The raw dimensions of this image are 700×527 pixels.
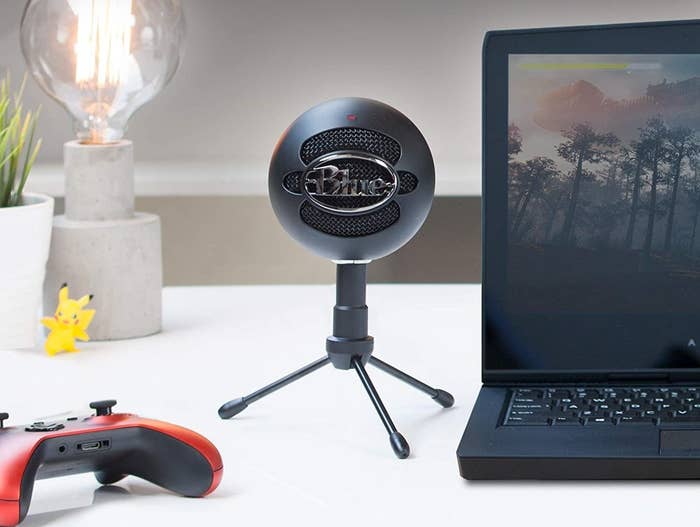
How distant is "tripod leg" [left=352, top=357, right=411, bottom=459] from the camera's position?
2.31 feet

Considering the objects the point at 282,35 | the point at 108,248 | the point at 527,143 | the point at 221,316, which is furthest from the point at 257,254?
Answer: the point at 527,143

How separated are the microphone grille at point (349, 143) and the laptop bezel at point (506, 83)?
0.09 m

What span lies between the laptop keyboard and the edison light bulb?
23.5 inches

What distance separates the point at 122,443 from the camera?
24.9 inches

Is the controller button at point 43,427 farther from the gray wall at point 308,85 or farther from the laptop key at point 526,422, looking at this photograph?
the gray wall at point 308,85

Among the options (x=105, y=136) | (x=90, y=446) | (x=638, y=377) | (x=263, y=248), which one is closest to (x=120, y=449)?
(x=90, y=446)

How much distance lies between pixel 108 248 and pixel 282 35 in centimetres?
60

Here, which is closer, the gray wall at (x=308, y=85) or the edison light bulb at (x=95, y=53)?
the edison light bulb at (x=95, y=53)

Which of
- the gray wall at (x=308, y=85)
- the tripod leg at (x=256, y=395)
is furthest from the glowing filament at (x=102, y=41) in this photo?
the tripod leg at (x=256, y=395)

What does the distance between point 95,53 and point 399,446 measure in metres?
0.64

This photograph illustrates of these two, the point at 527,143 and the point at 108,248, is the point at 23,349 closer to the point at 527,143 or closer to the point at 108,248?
the point at 108,248

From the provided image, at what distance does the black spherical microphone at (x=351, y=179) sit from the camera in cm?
73

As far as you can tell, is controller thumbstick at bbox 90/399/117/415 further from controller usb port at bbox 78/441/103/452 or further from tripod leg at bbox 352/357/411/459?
tripod leg at bbox 352/357/411/459

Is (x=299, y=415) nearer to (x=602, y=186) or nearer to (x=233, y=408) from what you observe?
(x=233, y=408)
